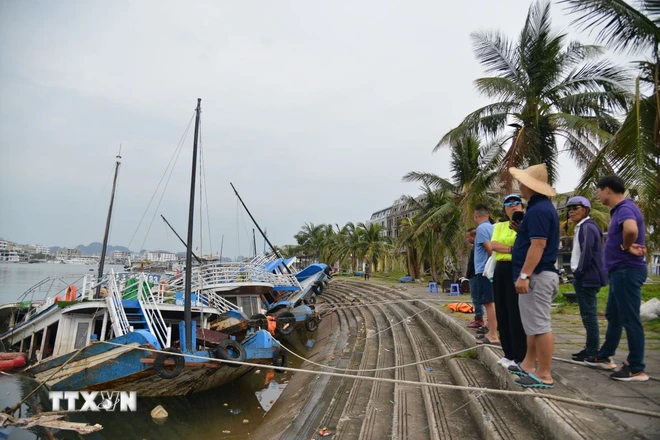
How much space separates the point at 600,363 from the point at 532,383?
3.67 ft

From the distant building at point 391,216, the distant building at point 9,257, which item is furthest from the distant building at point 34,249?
the distant building at point 391,216

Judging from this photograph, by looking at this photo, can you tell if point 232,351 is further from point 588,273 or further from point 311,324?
point 311,324

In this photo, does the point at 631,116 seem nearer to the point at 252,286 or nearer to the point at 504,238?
the point at 504,238

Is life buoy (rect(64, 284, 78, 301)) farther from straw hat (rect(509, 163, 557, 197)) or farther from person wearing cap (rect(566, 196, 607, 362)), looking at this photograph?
person wearing cap (rect(566, 196, 607, 362))

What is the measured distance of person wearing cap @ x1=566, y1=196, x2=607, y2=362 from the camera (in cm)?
367

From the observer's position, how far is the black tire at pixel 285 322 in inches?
515

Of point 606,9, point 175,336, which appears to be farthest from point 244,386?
point 606,9

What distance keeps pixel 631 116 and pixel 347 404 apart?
6.09m

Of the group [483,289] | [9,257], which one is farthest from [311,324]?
[9,257]

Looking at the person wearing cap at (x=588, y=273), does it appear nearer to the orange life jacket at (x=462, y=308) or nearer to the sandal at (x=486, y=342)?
the sandal at (x=486, y=342)

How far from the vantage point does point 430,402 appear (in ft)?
12.6

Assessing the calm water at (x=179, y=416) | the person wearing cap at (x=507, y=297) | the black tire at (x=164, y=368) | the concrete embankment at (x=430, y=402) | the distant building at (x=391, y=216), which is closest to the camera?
the concrete embankment at (x=430, y=402)

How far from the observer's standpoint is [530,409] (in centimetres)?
285

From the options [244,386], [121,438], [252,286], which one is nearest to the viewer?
[121,438]
